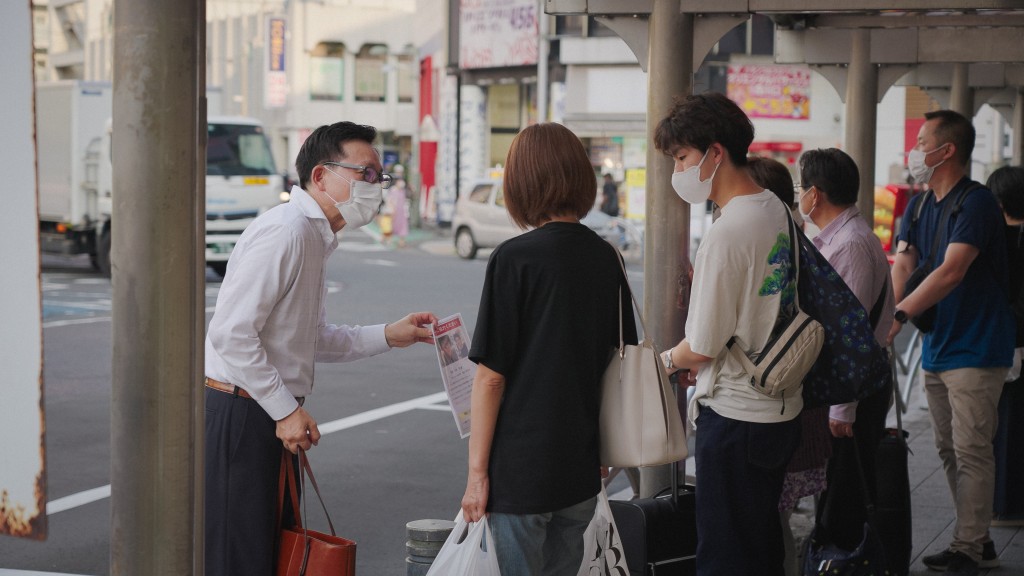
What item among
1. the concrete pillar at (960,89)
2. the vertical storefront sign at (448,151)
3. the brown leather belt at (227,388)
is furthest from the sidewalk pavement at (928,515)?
the vertical storefront sign at (448,151)

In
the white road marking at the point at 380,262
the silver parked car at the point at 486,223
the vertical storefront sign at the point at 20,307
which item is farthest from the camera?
the silver parked car at the point at 486,223

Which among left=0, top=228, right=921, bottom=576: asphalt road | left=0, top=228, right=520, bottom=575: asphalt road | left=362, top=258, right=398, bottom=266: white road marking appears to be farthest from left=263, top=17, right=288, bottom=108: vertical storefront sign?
left=0, top=228, right=520, bottom=575: asphalt road

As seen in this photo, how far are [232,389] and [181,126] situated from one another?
1.36 metres

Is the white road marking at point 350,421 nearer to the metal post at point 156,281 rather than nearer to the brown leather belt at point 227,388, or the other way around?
the brown leather belt at point 227,388

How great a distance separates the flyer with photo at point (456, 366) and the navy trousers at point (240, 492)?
568mm

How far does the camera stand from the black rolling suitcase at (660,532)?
4574 mm

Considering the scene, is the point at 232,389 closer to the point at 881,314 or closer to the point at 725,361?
the point at 725,361

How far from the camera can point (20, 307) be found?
2.65m

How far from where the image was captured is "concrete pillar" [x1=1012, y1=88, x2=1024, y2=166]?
48.3 feet

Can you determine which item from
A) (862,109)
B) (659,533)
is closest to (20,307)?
(659,533)

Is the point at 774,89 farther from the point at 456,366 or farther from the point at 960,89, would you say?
the point at 456,366

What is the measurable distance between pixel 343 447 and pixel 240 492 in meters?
5.27

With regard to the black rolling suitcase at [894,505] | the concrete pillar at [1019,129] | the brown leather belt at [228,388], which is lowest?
the black rolling suitcase at [894,505]

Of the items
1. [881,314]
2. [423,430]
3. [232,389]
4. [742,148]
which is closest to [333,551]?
[232,389]
